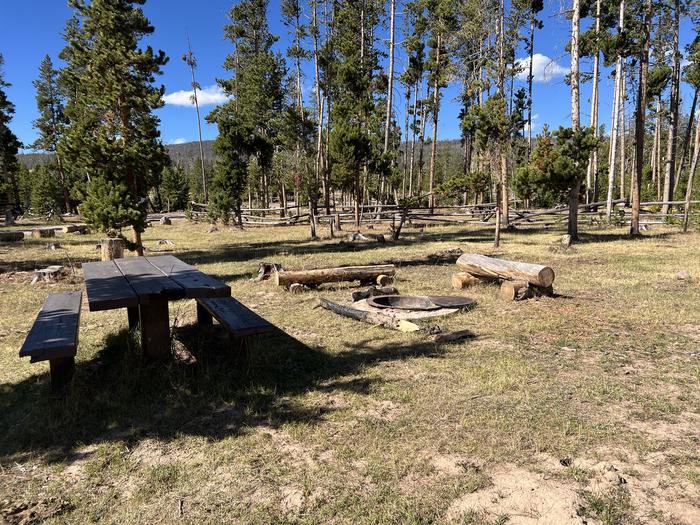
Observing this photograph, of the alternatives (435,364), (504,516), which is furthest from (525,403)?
(504,516)

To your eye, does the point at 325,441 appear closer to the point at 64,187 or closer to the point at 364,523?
the point at 364,523

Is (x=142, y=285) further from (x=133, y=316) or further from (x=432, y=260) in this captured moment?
(x=432, y=260)

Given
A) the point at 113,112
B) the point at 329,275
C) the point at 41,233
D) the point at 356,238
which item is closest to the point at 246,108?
the point at 41,233

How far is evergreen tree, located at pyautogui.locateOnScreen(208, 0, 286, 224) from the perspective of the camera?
24094 mm

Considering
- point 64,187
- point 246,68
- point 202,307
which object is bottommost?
point 202,307

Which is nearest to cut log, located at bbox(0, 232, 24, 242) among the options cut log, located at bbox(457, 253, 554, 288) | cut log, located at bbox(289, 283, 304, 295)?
cut log, located at bbox(289, 283, 304, 295)

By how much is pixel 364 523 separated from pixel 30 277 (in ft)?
37.2

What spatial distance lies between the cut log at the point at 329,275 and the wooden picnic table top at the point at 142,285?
3154 mm

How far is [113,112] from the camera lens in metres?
11.8

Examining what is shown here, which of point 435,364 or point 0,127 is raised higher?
point 0,127

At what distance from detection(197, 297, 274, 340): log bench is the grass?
0.39 meters

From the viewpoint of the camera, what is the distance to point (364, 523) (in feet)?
8.25

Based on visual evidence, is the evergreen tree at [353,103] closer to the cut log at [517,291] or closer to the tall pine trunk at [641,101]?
the tall pine trunk at [641,101]

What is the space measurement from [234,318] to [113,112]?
9.73 metres
